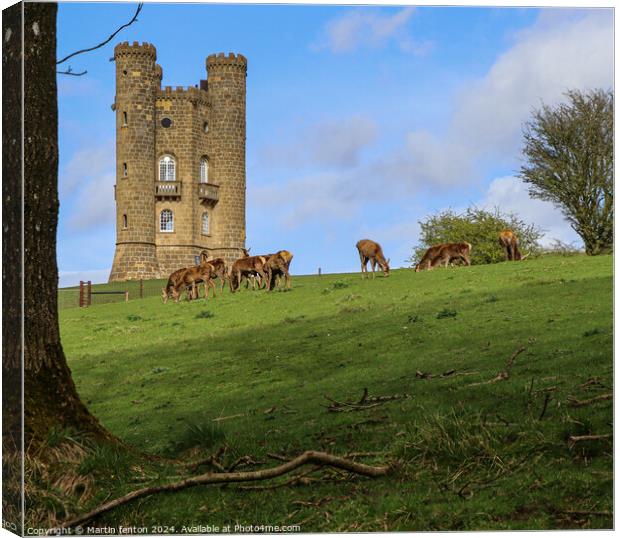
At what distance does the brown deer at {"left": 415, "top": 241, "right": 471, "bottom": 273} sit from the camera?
3378 cm

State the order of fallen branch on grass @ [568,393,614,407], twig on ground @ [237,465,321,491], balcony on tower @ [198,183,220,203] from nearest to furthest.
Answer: twig on ground @ [237,465,321,491] → fallen branch on grass @ [568,393,614,407] → balcony on tower @ [198,183,220,203]

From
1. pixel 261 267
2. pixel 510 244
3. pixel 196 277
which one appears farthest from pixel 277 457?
pixel 510 244

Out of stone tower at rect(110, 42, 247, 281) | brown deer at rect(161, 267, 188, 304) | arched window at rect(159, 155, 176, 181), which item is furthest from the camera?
arched window at rect(159, 155, 176, 181)

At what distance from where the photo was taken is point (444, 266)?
34.2 meters

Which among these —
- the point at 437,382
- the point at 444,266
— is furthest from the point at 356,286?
the point at 437,382

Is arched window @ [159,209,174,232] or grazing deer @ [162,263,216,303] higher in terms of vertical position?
arched window @ [159,209,174,232]

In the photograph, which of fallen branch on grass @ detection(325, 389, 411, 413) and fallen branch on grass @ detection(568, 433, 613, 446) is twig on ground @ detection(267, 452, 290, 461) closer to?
fallen branch on grass @ detection(325, 389, 411, 413)

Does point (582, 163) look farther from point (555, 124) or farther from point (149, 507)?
point (149, 507)

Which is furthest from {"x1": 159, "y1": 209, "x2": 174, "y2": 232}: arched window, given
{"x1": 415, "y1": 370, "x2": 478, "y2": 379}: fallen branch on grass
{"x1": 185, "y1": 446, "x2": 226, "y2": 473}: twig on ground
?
{"x1": 185, "y1": 446, "x2": 226, "y2": 473}: twig on ground

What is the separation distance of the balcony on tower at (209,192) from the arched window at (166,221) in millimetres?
1631

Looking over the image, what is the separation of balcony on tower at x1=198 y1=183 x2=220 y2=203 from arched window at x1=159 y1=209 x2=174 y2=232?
1631 mm

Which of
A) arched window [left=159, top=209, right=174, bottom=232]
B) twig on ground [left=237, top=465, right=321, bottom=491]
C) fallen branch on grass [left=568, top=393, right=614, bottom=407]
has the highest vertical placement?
arched window [left=159, top=209, right=174, bottom=232]

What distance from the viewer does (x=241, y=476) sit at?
9.09 metres

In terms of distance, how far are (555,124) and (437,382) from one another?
20.5 feet
